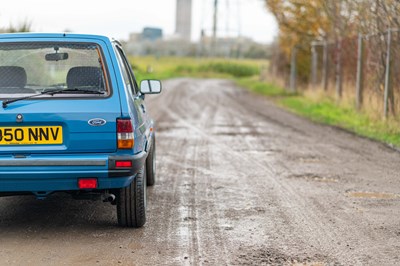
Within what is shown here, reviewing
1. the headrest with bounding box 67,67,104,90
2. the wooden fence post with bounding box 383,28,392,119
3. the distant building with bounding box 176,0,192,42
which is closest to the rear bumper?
the headrest with bounding box 67,67,104,90

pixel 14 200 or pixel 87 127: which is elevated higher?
pixel 87 127

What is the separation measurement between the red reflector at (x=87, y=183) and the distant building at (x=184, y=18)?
366 ft

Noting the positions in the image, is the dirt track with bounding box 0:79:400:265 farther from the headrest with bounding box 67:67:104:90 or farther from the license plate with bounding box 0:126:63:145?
the headrest with bounding box 67:67:104:90

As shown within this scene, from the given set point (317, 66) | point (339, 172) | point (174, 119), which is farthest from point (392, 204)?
point (317, 66)

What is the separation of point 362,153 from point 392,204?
435 centimetres

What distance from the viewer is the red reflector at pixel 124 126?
19.7ft

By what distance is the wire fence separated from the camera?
16.2 metres

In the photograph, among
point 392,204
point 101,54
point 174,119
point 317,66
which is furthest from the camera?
point 317,66

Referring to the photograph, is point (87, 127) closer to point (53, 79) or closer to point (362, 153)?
point (53, 79)

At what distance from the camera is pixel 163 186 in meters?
8.85

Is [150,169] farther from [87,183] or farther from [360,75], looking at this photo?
[360,75]

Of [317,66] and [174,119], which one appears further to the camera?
[317,66]

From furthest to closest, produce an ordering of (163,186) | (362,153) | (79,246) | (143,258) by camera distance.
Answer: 1. (362,153)
2. (163,186)
3. (79,246)
4. (143,258)

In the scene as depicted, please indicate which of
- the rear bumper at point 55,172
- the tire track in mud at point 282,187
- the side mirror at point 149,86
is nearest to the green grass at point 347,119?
the tire track in mud at point 282,187
